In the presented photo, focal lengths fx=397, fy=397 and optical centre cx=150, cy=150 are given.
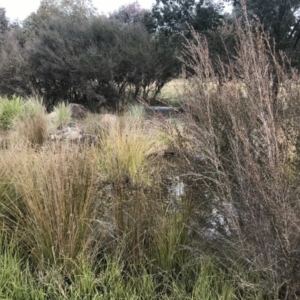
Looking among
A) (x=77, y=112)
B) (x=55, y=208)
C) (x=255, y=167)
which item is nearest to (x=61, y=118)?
(x=77, y=112)

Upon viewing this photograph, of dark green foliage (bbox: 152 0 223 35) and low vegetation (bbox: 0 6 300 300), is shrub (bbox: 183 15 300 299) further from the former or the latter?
dark green foliage (bbox: 152 0 223 35)

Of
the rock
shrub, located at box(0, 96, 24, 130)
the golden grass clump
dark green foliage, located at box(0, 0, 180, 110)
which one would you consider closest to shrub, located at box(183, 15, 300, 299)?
the golden grass clump

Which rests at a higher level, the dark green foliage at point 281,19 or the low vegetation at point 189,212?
the dark green foliage at point 281,19

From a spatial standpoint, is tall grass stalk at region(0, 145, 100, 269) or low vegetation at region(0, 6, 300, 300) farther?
tall grass stalk at region(0, 145, 100, 269)

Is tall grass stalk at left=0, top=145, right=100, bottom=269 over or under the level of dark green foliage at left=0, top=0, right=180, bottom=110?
under

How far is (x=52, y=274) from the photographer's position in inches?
80.3

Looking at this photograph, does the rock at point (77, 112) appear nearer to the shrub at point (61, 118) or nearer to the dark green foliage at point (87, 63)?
the shrub at point (61, 118)

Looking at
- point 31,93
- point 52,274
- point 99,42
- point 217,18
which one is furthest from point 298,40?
point 52,274

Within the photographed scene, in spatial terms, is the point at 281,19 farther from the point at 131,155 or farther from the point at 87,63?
the point at 131,155

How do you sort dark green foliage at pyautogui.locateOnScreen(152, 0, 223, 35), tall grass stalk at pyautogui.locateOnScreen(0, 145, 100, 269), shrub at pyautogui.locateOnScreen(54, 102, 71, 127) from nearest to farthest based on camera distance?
tall grass stalk at pyautogui.locateOnScreen(0, 145, 100, 269), shrub at pyautogui.locateOnScreen(54, 102, 71, 127), dark green foliage at pyautogui.locateOnScreen(152, 0, 223, 35)

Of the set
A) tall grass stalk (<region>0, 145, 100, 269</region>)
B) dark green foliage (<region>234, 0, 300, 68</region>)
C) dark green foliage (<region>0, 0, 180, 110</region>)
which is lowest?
tall grass stalk (<region>0, 145, 100, 269</region>)

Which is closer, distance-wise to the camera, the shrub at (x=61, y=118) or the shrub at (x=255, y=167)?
the shrub at (x=255, y=167)

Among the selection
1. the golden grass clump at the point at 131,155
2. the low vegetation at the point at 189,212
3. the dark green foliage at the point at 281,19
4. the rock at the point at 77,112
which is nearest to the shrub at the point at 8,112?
the rock at the point at 77,112

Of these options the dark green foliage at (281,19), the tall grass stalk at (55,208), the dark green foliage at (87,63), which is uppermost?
the dark green foliage at (281,19)
